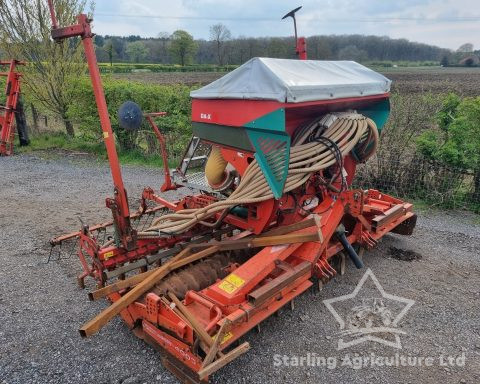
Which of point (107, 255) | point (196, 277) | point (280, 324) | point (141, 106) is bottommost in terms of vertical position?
point (280, 324)

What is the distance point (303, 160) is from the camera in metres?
3.46

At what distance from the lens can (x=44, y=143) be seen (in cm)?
1170

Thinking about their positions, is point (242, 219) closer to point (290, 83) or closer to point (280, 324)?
point (280, 324)

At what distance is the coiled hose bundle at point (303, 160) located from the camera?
339 cm

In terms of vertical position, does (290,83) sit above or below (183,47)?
below

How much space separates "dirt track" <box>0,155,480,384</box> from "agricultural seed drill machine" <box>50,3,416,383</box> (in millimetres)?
264

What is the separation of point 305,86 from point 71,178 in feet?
21.2

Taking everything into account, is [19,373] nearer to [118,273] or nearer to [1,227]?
[118,273]

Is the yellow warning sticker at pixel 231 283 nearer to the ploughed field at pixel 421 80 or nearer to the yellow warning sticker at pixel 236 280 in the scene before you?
the yellow warning sticker at pixel 236 280

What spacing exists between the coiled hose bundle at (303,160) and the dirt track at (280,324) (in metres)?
1.06

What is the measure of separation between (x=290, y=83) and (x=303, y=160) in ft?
2.21

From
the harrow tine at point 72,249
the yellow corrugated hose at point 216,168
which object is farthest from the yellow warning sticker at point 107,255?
the harrow tine at point 72,249

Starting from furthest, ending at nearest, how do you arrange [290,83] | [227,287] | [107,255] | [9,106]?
[9,106] → [107,255] → [290,83] → [227,287]

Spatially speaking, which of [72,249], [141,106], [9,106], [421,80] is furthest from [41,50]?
[421,80]
